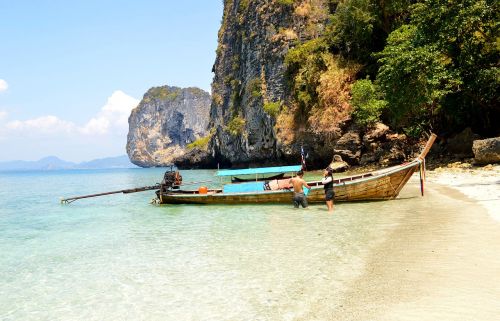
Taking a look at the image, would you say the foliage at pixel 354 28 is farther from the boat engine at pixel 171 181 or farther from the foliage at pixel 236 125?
the boat engine at pixel 171 181

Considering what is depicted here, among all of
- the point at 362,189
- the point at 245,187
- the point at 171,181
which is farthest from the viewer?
the point at 171,181

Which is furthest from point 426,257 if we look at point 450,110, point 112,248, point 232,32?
point 232,32

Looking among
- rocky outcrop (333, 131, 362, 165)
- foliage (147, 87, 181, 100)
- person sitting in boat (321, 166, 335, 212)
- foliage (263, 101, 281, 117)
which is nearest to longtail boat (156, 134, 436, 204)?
person sitting in boat (321, 166, 335, 212)

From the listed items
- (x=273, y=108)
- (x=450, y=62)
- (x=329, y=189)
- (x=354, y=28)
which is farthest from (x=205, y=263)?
(x=273, y=108)

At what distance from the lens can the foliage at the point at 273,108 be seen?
4523 centimetres

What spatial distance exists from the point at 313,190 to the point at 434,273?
10.1 metres

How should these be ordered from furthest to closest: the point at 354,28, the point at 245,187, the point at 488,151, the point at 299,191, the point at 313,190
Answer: the point at 354,28, the point at 488,151, the point at 245,187, the point at 313,190, the point at 299,191

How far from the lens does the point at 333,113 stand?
115 feet

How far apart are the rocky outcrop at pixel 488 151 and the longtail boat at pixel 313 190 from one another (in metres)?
6.16

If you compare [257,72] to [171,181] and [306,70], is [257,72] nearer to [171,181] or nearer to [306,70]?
[306,70]

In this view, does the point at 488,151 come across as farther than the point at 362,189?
Yes

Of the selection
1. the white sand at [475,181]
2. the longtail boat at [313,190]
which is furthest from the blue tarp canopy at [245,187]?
the white sand at [475,181]

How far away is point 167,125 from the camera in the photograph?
174500mm

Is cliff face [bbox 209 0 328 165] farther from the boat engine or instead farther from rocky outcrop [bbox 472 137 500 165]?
rocky outcrop [bbox 472 137 500 165]
